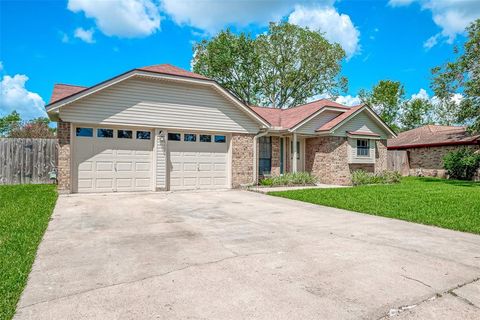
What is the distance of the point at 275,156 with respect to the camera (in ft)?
55.9

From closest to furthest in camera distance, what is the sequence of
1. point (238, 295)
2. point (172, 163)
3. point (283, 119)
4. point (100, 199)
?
1. point (238, 295)
2. point (100, 199)
3. point (172, 163)
4. point (283, 119)

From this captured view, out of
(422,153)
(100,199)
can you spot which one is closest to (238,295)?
(100,199)

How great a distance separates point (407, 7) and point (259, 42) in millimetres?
18341

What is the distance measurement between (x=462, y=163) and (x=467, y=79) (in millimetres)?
5093

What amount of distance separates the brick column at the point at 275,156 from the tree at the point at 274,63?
56.2 feet

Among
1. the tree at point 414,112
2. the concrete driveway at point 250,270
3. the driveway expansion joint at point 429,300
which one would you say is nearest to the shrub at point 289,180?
the concrete driveway at point 250,270

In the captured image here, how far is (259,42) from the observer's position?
32.7 meters

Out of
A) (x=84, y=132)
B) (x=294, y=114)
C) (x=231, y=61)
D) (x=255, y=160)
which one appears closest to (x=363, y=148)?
(x=294, y=114)

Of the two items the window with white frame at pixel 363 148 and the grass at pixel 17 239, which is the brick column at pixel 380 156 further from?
the grass at pixel 17 239

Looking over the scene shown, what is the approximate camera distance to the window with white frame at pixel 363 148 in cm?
1789

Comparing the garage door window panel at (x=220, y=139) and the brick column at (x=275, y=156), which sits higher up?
the garage door window panel at (x=220, y=139)

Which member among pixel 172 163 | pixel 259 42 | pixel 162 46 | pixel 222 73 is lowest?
pixel 172 163

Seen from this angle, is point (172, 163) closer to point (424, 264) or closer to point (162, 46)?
point (162, 46)

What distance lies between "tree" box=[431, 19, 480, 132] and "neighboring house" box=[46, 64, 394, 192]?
7526 millimetres
